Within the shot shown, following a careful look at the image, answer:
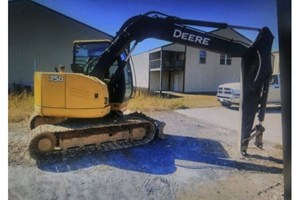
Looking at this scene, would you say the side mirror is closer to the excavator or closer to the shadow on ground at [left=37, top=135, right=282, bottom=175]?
the excavator

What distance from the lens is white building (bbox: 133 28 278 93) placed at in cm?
177

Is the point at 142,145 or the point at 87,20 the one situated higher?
the point at 87,20

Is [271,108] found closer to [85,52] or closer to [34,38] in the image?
[85,52]

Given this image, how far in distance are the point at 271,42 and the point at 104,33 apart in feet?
4.07

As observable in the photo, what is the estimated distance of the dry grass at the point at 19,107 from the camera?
1.53 m

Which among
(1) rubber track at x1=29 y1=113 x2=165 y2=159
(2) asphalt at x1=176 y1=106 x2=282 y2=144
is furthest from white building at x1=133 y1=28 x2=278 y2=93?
(1) rubber track at x1=29 y1=113 x2=165 y2=159

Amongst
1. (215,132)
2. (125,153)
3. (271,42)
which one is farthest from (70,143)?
(271,42)

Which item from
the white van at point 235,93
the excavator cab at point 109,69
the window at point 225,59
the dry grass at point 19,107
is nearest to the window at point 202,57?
the window at point 225,59

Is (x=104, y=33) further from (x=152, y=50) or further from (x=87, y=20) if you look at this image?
(x=152, y=50)

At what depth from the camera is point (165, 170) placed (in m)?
1.68

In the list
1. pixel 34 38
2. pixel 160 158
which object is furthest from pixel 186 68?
pixel 34 38

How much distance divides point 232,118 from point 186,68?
53 cm

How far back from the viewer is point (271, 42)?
1.83 meters

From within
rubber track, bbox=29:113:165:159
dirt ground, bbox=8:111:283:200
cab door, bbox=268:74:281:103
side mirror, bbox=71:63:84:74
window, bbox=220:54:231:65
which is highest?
window, bbox=220:54:231:65
